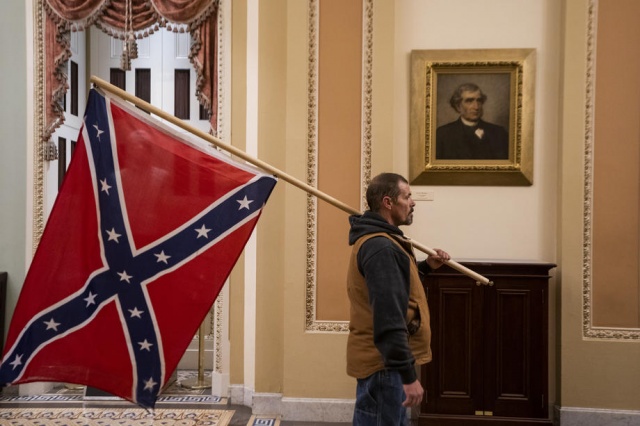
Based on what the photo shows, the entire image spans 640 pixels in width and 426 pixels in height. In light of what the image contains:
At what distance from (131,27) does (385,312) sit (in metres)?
3.57

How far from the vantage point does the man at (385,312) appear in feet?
6.59

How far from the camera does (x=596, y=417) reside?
3.97 m

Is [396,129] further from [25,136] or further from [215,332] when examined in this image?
[25,136]

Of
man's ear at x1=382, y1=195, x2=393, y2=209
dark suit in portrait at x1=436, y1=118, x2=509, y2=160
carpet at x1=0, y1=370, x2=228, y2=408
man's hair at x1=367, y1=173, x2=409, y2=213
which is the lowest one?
carpet at x1=0, y1=370, x2=228, y2=408

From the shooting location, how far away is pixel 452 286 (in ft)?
12.6

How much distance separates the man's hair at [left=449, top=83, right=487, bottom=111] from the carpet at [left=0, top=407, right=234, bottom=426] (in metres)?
2.93

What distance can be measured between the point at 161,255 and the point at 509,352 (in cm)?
263

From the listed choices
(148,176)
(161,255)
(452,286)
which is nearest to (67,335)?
(161,255)

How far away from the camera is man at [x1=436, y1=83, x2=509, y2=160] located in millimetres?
4230

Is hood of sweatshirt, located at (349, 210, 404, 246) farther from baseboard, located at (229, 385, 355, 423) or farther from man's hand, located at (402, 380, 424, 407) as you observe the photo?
baseboard, located at (229, 385, 355, 423)

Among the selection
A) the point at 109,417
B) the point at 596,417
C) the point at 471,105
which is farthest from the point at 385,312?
the point at 109,417

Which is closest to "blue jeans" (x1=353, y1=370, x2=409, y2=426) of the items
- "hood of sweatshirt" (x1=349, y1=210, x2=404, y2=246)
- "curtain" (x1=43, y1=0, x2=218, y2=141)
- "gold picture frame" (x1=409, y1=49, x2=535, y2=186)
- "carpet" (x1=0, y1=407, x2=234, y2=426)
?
"hood of sweatshirt" (x1=349, y1=210, x2=404, y2=246)

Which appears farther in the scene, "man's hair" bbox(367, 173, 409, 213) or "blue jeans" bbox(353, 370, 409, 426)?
"man's hair" bbox(367, 173, 409, 213)

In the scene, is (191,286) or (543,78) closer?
(191,286)
